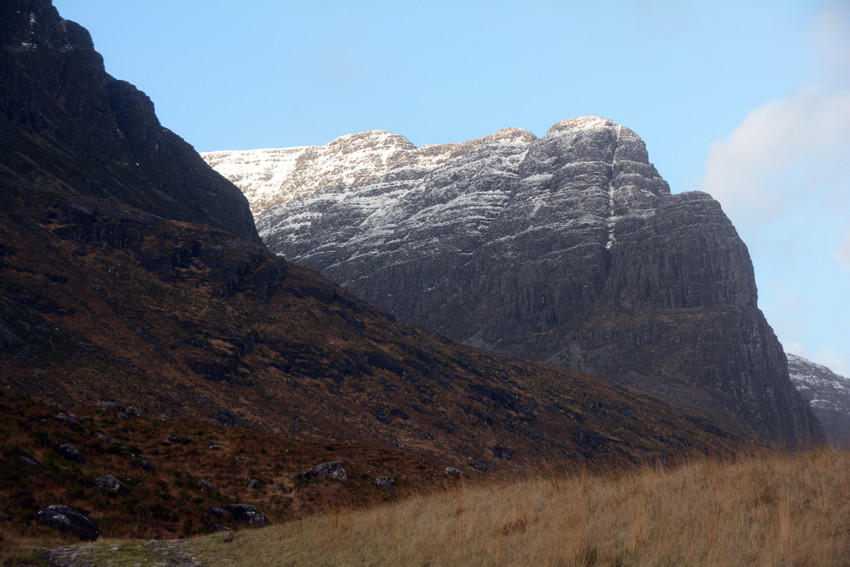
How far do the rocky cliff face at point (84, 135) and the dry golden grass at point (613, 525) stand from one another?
105m

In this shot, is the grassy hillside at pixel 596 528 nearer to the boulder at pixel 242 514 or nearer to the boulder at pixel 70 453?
the boulder at pixel 242 514

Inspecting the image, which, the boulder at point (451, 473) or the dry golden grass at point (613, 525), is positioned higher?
the dry golden grass at point (613, 525)

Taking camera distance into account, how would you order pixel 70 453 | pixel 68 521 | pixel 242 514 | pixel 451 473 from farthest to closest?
pixel 451 473 → pixel 242 514 → pixel 70 453 → pixel 68 521

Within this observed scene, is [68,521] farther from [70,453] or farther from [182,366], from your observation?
[182,366]

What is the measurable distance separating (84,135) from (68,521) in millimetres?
140980

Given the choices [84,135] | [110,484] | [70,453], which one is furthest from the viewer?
[84,135]

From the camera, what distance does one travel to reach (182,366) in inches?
3162

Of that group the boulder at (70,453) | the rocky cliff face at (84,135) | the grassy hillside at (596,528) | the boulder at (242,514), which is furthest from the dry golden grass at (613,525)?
the rocky cliff face at (84,135)

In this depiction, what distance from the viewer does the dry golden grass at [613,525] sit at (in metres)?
9.77

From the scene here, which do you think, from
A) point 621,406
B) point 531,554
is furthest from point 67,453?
point 621,406

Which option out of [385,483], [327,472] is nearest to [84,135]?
[327,472]

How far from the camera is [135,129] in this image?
152375mm

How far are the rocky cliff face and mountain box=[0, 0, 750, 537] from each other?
511 millimetres

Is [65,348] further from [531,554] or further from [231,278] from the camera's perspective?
[531,554]
